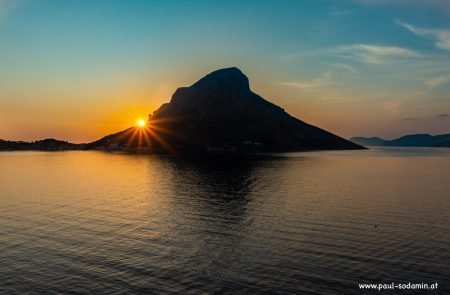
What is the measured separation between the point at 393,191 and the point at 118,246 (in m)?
97.0

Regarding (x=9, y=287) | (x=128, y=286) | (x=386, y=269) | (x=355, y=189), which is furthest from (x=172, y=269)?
(x=355, y=189)

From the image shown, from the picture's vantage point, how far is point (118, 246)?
186ft

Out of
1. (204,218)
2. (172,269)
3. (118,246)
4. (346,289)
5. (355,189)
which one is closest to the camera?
(346,289)

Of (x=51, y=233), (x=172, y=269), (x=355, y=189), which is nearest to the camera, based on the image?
(x=172, y=269)

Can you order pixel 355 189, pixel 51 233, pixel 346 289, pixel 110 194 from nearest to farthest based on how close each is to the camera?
1. pixel 346 289
2. pixel 51 233
3. pixel 110 194
4. pixel 355 189

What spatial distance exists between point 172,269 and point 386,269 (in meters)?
27.3

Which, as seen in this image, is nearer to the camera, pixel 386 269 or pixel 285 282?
pixel 285 282

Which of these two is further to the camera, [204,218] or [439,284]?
[204,218]

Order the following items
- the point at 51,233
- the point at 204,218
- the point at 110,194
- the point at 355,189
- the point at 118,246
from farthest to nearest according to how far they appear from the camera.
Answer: the point at 355,189
the point at 110,194
the point at 204,218
the point at 51,233
the point at 118,246

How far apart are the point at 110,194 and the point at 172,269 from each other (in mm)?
75580

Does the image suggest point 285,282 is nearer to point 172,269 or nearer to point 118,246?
point 172,269

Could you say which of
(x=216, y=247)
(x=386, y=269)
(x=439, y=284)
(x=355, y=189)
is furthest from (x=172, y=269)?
(x=355, y=189)

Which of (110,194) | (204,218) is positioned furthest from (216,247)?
(110,194)

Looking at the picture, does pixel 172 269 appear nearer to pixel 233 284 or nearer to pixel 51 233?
pixel 233 284
